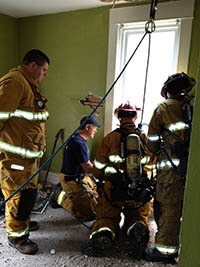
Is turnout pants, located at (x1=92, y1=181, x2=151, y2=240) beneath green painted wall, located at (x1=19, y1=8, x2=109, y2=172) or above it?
beneath

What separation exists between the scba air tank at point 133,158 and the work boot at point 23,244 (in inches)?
43.2

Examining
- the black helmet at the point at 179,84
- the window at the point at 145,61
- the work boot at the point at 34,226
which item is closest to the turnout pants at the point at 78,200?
the work boot at the point at 34,226

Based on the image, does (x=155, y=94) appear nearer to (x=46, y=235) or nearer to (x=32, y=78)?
(x=32, y=78)

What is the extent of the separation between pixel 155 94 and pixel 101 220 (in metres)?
1.66

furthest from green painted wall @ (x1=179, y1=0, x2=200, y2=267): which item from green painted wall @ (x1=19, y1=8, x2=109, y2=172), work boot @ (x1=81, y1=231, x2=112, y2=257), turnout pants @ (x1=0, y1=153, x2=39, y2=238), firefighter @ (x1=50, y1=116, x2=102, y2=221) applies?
green painted wall @ (x1=19, y1=8, x2=109, y2=172)

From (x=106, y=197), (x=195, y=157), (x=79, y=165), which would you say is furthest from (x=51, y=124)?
(x=195, y=157)

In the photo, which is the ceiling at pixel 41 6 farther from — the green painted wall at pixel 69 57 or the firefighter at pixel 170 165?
the firefighter at pixel 170 165

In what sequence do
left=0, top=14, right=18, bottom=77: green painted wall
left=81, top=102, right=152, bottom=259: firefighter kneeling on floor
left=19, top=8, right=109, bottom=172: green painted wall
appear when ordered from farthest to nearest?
1. left=0, top=14, right=18, bottom=77: green painted wall
2. left=19, top=8, right=109, bottom=172: green painted wall
3. left=81, top=102, right=152, bottom=259: firefighter kneeling on floor

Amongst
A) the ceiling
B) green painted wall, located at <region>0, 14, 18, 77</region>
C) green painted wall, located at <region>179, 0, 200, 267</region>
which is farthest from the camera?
green painted wall, located at <region>0, 14, 18, 77</region>

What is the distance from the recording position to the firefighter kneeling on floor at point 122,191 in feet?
6.95

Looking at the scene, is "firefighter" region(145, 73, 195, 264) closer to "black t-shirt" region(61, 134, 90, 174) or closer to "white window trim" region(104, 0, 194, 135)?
"white window trim" region(104, 0, 194, 135)

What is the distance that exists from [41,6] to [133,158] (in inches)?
98.3

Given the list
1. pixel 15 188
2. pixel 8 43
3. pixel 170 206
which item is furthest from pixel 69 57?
pixel 170 206

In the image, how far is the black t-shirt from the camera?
265cm
